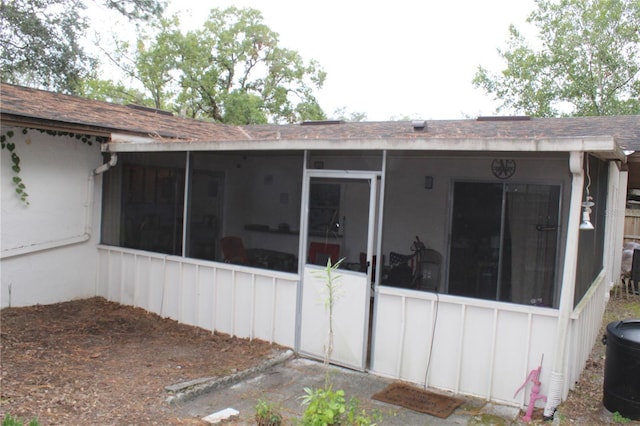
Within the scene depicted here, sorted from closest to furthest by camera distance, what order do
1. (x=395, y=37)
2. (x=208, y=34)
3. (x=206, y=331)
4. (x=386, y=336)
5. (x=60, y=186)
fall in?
(x=386, y=336) < (x=206, y=331) < (x=60, y=186) < (x=208, y=34) < (x=395, y=37)

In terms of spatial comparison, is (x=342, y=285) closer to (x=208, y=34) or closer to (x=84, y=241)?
(x=84, y=241)

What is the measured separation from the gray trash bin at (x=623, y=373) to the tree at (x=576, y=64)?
57.7 feet

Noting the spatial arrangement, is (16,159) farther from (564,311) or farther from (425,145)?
(564,311)

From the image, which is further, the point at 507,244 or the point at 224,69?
the point at 224,69

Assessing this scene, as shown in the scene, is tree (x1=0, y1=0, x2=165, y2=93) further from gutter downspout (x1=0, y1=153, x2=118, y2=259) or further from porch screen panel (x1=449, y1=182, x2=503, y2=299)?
porch screen panel (x1=449, y1=182, x2=503, y2=299)

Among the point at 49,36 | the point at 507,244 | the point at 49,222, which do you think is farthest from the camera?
the point at 49,36

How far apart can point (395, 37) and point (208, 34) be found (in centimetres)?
1332

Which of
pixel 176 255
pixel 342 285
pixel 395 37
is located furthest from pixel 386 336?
pixel 395 37

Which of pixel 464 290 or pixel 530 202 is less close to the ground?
pixel 530 202

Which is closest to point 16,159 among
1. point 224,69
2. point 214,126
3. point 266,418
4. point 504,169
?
point 214,126

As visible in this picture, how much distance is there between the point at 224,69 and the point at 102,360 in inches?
922

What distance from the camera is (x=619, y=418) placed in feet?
13.6

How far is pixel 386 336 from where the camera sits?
16.2ft

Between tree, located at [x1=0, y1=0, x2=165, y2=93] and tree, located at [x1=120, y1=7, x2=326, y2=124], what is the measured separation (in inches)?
362
